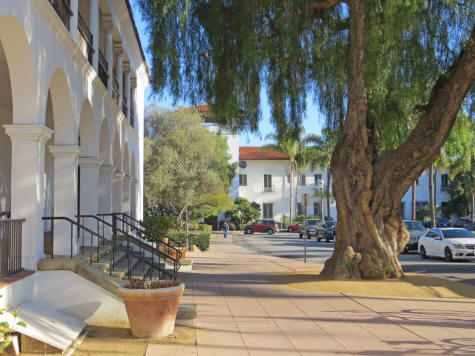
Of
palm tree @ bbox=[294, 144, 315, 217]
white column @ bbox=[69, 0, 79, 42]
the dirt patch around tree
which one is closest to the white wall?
palm tree @ bbox=[294, 144, 315, 217]

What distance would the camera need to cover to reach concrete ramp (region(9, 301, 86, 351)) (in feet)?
22.1

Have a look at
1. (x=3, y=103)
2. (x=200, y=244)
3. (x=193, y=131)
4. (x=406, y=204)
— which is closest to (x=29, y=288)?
(x=3, y=103)

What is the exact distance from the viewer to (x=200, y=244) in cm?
2753

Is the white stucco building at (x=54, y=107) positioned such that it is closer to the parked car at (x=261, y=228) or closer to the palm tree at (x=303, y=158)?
the parked car at (x=261, y=228)

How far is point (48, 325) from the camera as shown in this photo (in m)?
7.38

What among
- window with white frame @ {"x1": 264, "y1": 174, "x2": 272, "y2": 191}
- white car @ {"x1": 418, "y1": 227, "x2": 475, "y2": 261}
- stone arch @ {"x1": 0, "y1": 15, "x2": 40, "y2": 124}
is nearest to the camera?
stone arch @ {"x1": 0, "y1": 15, "x2": 40, "y2": 124}

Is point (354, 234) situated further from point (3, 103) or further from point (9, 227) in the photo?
point (3, 103)

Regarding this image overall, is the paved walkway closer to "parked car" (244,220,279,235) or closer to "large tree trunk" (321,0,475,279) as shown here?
"large tree trunk" (321,0,475,279)

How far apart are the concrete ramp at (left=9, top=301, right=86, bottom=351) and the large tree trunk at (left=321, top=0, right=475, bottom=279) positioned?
7567 millimetres

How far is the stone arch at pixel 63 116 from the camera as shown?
10.8 m

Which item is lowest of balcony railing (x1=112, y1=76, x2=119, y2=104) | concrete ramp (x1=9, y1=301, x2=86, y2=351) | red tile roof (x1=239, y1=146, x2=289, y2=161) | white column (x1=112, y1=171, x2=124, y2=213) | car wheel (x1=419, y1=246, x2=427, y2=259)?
car wheel (x1=419, y1=246, x2=427, y2=259)

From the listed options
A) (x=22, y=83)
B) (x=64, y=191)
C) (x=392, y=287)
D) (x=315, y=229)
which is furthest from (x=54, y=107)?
(x=315, y=229)

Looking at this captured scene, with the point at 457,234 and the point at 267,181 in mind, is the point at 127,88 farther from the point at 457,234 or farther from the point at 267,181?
the point at 267,181

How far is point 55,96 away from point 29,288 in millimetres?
4258
